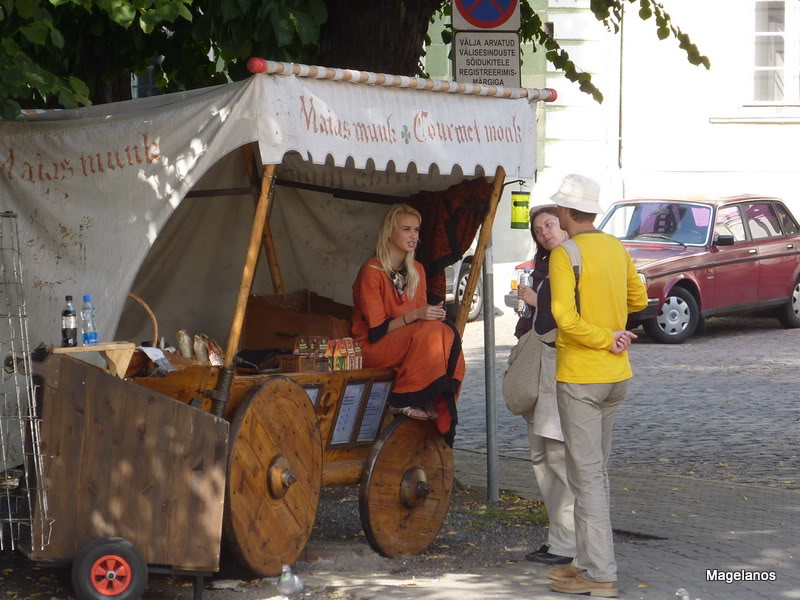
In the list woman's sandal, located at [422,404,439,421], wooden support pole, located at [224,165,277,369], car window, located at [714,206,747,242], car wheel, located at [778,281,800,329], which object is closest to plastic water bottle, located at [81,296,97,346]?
wooden support pole, located at [224,165,277,369]

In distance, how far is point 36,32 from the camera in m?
7.03

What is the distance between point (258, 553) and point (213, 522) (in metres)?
0.45

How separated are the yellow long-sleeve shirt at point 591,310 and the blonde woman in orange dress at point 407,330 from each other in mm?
887

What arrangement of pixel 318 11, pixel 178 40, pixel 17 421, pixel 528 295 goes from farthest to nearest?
pixel 178 40 → pixel 318 11 → pixel 528 295 → pixel 17 421

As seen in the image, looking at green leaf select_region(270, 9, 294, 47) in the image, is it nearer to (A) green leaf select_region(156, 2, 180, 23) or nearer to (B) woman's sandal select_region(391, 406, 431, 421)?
(A) green leaf select_region(156, 2, 180, 23)

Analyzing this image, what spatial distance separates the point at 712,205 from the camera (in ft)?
57.2

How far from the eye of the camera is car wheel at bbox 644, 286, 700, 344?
663 inches

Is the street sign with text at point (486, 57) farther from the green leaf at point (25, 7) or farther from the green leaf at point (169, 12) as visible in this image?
the green leaf at point (25, 7)

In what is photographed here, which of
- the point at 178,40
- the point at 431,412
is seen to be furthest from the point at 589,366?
the point at 178,40

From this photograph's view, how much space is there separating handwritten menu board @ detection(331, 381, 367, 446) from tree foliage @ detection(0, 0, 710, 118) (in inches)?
81.4

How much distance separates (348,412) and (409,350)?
46 cm

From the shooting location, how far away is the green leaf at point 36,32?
22.9ft

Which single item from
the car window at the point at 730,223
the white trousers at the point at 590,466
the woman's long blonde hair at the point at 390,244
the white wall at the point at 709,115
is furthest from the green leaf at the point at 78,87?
the white wall at the point at 709,115

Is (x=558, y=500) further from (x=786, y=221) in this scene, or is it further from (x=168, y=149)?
(x=786, y=221)
